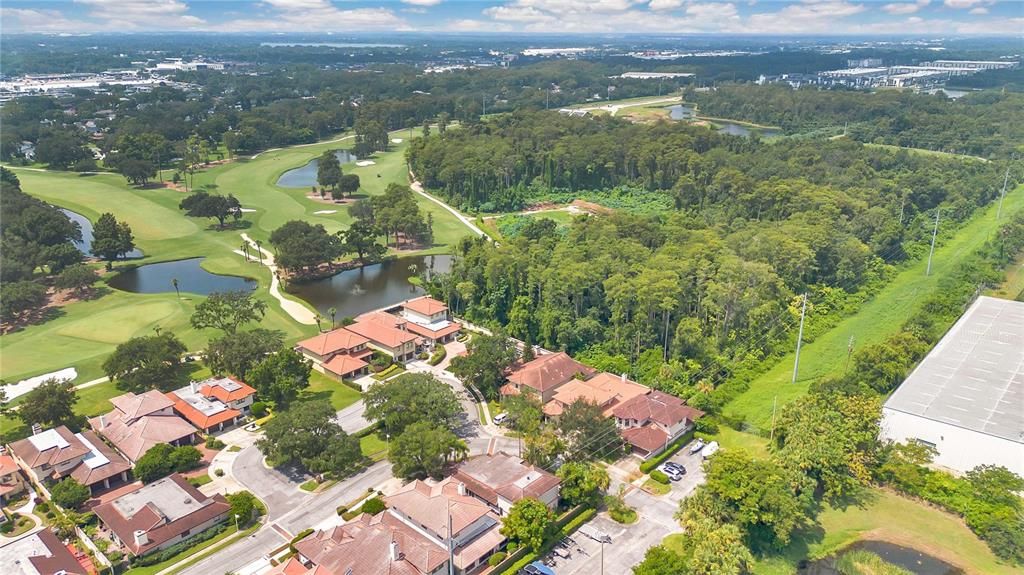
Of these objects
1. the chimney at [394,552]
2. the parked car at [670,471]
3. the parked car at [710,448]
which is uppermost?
the chimney at [394,552]

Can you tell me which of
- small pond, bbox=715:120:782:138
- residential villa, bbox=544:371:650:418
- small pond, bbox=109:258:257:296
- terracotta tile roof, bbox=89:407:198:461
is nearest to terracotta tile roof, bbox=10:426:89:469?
terracotta tile roof, bbox=89:407:198:461

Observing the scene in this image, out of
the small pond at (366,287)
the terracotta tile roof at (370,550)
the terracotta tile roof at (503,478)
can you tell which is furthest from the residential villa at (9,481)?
the small pond at (366,287)

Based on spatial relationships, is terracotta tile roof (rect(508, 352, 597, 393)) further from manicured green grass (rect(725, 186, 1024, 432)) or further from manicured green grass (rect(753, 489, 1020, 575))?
manicured green grass (rect(753, 489, 1020, 575))

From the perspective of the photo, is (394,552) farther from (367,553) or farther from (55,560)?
(55,560)

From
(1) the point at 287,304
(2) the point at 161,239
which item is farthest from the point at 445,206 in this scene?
(1) the point at 287,304

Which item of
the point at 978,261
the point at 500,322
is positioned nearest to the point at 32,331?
the point at 500,322

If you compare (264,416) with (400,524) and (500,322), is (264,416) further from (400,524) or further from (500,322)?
(500,322)

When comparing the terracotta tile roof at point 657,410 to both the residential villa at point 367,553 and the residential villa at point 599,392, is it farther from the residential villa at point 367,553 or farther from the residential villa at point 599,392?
the residential villa at point 367,553
